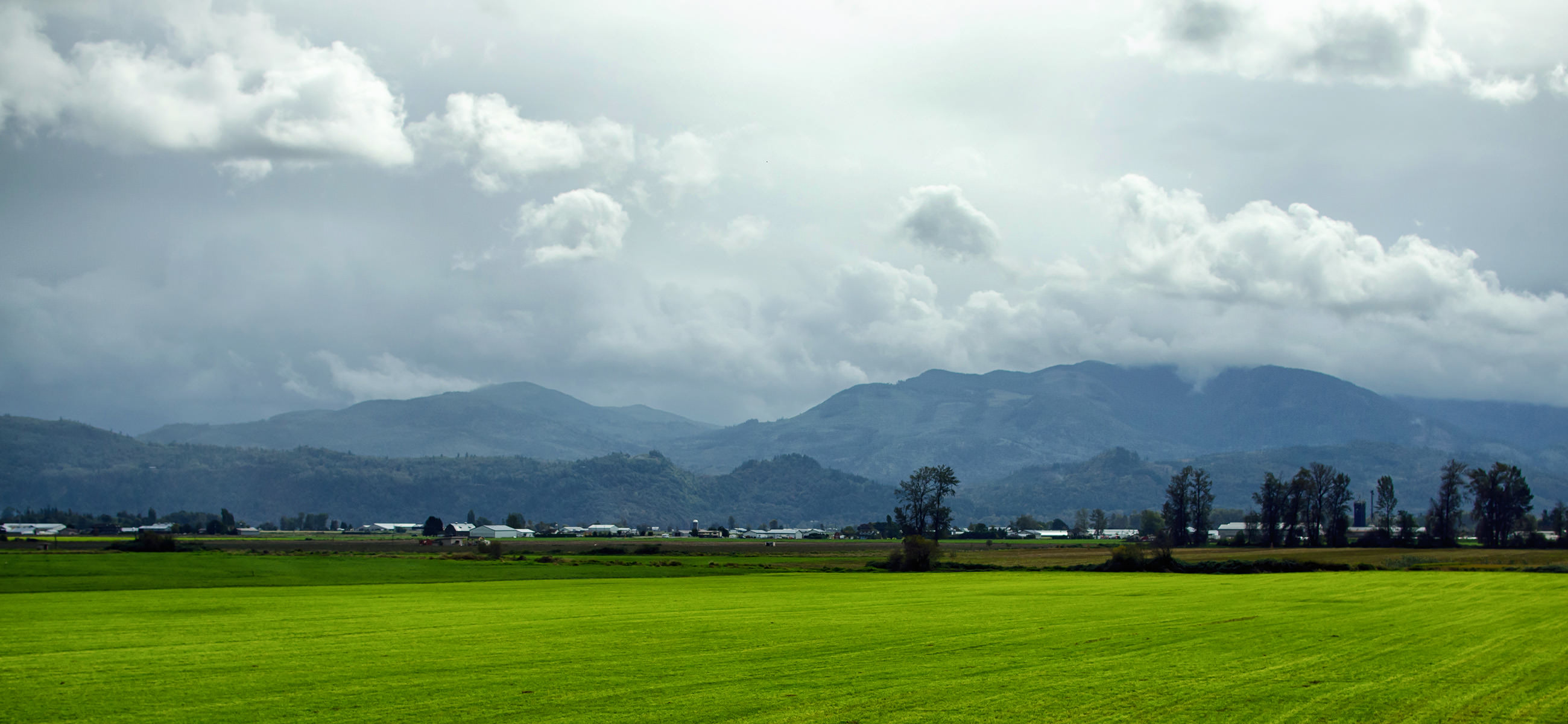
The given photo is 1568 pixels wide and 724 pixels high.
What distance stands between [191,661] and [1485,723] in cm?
2808

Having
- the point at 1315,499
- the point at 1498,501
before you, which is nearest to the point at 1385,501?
the point at 1498,501

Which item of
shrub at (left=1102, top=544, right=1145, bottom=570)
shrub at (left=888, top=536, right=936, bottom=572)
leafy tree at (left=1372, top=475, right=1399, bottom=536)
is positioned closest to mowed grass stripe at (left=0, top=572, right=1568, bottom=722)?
shrub at (left=1102, top=544, right=1145, bottom=570)

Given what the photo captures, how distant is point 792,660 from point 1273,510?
168 meters

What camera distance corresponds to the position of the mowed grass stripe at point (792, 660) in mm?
19938

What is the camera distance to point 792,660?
26.7 metres

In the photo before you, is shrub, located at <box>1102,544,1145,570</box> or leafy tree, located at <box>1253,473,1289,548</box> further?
leafy tree, located at <box>1253,473,1289,548</box>

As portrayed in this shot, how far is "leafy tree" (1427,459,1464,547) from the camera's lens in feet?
528

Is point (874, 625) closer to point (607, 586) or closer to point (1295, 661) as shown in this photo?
point (1295, 661)

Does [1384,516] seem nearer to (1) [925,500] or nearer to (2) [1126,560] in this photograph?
(1) [925,500]

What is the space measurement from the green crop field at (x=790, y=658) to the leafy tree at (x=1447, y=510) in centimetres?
12383

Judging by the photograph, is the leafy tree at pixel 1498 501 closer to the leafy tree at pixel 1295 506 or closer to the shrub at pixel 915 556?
the leafy tree at pixel 1295 506

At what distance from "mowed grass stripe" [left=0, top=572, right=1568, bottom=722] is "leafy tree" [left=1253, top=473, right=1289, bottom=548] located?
130596 mm

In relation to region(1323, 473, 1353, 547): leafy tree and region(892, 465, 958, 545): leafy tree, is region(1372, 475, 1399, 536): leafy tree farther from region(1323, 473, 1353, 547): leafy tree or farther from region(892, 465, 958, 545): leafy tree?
region(892, 465, 958, 545): leafy tree

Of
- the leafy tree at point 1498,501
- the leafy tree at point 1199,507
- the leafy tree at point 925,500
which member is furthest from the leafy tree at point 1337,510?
the leafy tree at point 925,500
